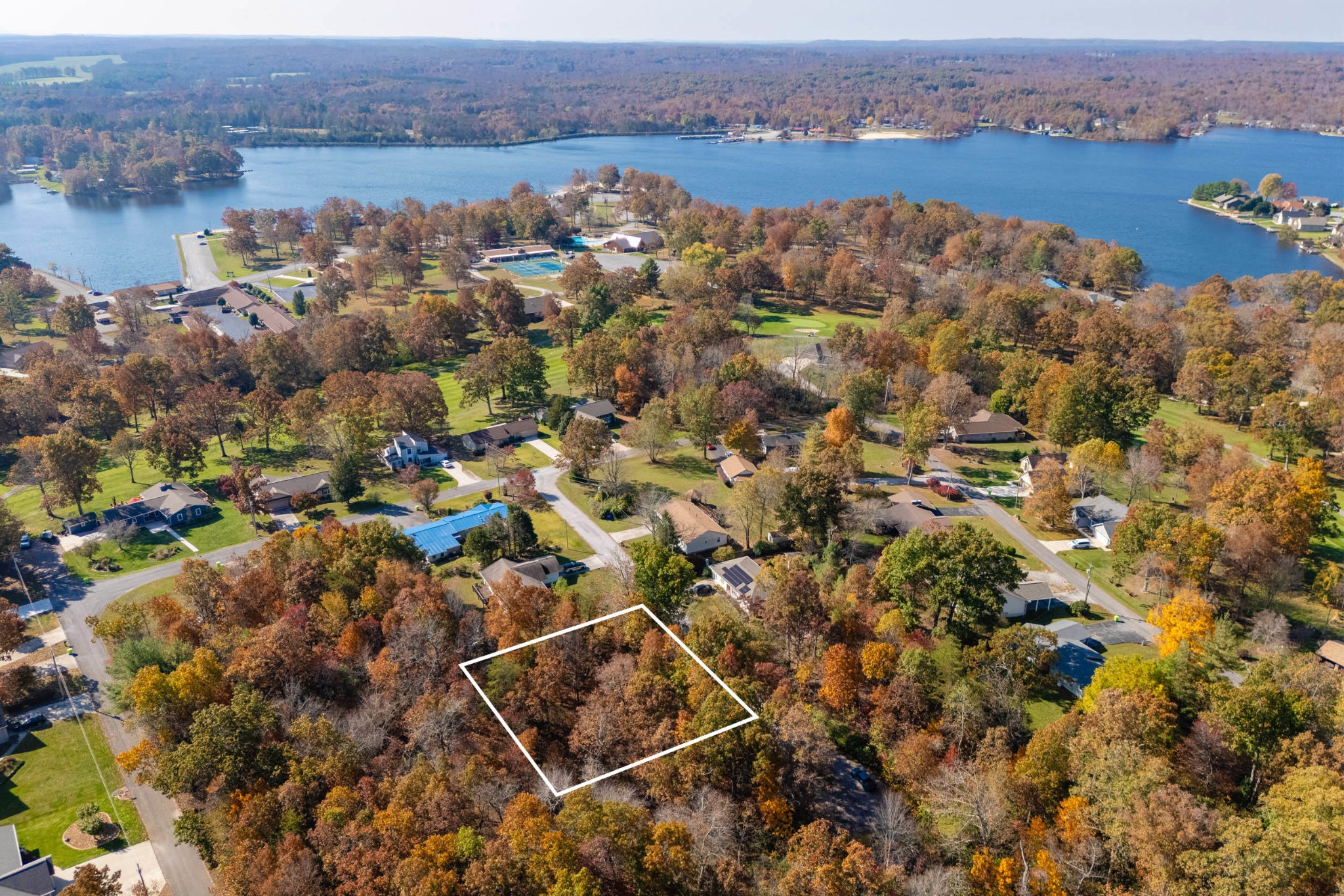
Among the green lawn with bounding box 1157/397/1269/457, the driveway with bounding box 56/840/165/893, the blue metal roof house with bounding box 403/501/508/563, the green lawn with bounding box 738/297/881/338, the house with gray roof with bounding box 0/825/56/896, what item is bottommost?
the driveway with bounding box 56/840/165/893

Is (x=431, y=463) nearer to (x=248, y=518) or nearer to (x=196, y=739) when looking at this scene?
(x=248, y=518)

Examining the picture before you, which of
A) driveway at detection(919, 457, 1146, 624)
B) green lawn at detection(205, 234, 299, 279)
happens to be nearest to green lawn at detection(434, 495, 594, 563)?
driveway at detection(919, 457, 1146, 624)

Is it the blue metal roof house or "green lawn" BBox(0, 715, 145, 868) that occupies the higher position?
the blue metal roof house

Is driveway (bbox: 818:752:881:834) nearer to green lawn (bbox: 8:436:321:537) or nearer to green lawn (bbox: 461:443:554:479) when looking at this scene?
green lawn (bbox: 461:443:554:479)

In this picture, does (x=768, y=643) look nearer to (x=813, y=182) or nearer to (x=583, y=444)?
(x=583, y=444)

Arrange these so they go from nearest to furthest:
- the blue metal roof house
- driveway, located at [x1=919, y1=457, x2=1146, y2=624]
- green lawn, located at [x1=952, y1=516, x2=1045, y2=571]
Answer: driveway, located at [x1=919, y1=457, x2=1146, y2=624]
green lawn, located at [x1=952, y1=516, x2=1045, y2=571]
the blue metal roof house
